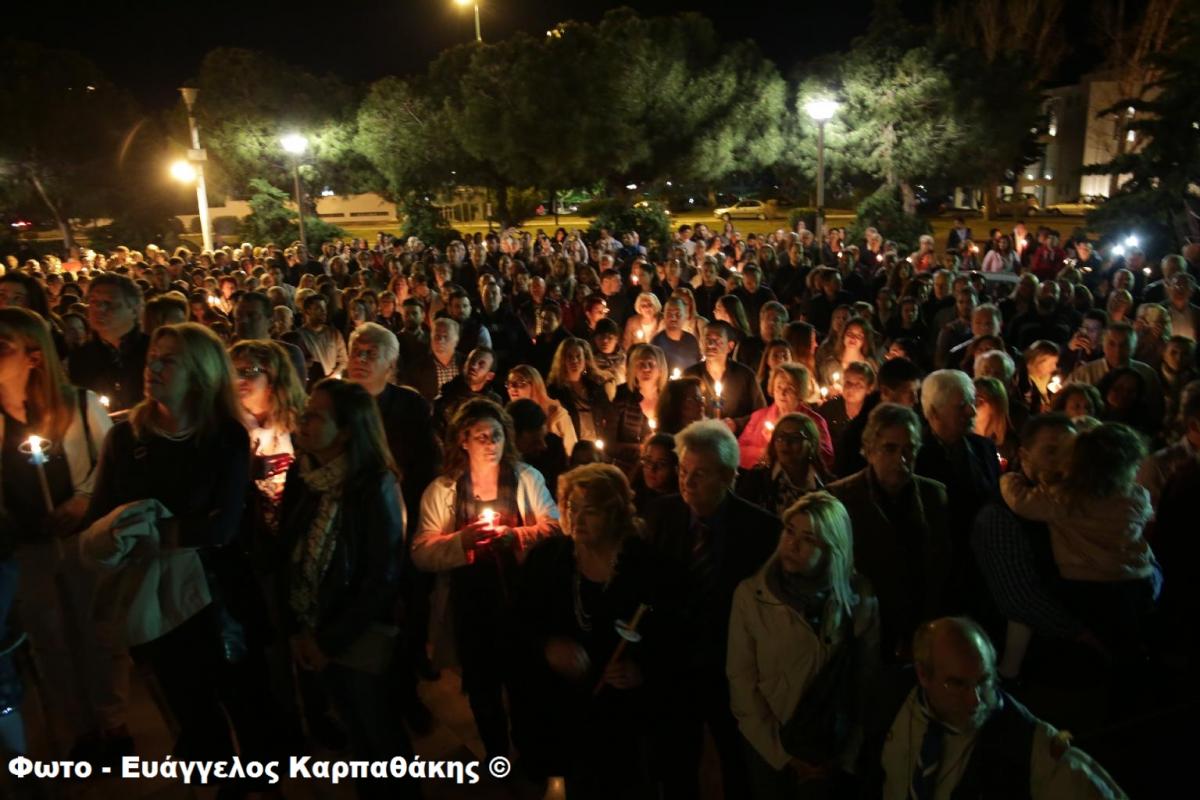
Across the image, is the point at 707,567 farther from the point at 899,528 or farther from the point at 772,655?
the point at 899,528

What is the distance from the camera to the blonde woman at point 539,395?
17.9 ft

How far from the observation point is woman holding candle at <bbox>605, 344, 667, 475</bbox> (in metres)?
5.76

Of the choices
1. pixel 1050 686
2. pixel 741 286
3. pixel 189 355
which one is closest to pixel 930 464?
pixel 1050 686

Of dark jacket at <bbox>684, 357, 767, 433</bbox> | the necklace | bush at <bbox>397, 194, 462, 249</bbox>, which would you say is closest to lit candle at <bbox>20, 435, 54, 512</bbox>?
the necklace

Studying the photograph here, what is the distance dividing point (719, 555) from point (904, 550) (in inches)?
34.4

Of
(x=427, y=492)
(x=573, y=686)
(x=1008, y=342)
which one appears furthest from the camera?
(x=1008, y=342)

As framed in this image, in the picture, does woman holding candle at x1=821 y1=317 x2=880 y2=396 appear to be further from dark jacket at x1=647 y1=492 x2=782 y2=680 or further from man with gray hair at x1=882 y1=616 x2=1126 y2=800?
man with gray hair at x1=882 y1=616 x2=1126 y2=800

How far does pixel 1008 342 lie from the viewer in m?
8.73

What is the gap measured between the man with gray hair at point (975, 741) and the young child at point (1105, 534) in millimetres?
994

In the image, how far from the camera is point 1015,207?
45375mm

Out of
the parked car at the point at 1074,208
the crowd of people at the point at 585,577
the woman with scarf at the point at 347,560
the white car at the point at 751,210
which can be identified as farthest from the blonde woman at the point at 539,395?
the parked car at the point at 1074,208

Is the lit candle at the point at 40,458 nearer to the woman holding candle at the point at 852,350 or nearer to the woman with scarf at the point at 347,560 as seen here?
the woman with scarf at the point at 347,560

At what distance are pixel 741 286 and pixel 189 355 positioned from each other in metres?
8.60

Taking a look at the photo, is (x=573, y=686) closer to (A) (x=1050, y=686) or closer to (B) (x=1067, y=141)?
(A) (x=1050, y=686)
